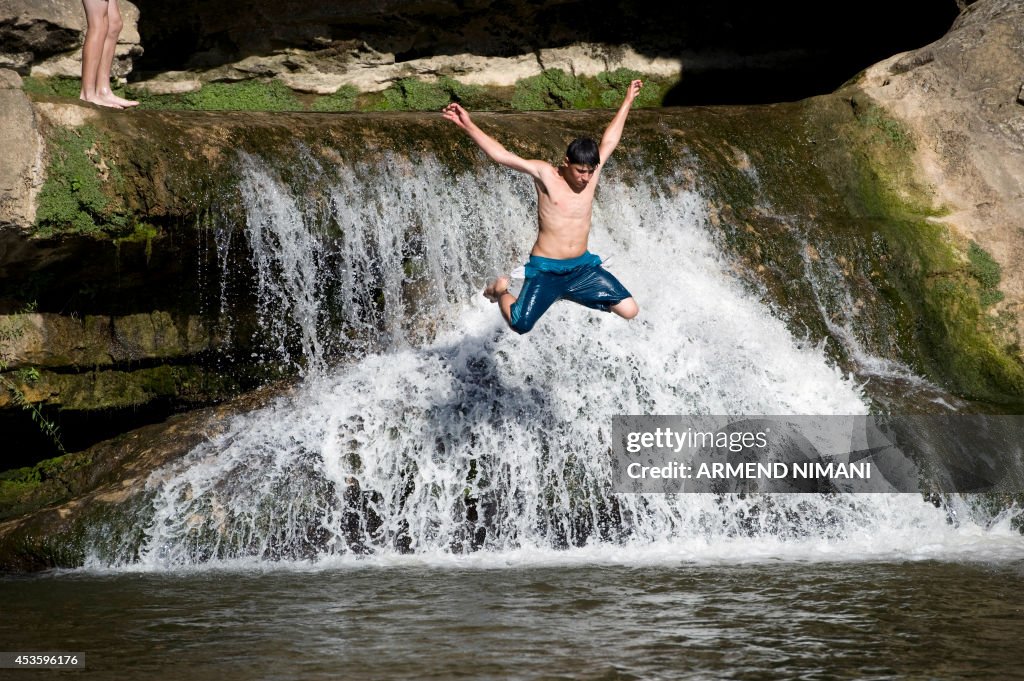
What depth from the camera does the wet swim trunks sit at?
6.88 meters

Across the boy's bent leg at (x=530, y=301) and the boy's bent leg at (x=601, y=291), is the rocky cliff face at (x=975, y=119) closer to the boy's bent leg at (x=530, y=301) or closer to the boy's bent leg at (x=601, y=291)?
the boy's bent leg at (x=601, y=291)

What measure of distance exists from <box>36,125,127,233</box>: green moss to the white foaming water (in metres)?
1.07

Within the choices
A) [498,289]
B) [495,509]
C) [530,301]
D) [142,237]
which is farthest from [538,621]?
[142,237]

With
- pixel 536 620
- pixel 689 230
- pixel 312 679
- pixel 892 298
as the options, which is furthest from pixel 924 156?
pixel 312 679

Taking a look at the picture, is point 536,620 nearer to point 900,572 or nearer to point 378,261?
point 900,572

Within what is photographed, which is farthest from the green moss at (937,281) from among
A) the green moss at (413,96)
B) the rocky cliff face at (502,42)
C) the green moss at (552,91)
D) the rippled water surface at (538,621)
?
the green moss at (413,96)

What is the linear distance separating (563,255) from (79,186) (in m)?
3.55

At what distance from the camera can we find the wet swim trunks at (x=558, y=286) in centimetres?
688

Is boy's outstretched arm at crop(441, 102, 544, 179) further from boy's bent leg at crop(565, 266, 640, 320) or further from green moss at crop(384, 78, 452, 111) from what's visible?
green moss at crop(384, 78, 452, 111)

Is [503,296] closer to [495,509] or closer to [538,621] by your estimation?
[495,509]

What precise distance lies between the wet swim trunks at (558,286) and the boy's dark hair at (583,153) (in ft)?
2.12

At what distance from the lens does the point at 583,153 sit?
6.47m

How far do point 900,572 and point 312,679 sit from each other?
3347mm

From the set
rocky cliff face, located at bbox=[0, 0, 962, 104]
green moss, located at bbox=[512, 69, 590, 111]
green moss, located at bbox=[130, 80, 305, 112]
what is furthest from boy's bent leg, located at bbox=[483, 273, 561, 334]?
green moss, located at bbox=[512, 69, 590, 111]
